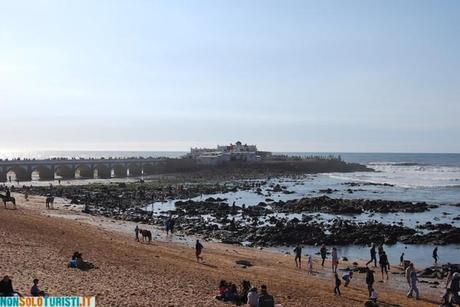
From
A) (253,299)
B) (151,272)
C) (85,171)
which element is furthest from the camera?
(85,171)

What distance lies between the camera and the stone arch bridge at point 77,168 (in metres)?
86.8

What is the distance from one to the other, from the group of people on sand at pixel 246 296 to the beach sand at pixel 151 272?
44 cm

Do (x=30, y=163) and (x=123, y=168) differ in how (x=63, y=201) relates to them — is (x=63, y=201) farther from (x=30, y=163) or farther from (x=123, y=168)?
(x=123, y=168)

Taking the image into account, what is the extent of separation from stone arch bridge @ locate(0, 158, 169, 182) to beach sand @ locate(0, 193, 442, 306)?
60.8 m

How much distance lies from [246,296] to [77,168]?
8954cm

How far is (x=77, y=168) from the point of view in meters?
100

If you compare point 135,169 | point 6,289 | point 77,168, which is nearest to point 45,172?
point 77,168

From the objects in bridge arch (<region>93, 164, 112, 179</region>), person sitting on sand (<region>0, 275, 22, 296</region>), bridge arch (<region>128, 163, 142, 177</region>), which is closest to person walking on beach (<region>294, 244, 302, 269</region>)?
person sitting on sand (<region>0, 275, 22, 296</region>)

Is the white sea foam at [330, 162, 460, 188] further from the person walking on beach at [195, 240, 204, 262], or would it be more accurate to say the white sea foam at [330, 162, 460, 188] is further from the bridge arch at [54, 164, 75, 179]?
the person walking on beach at [195, 240, 204, 262]

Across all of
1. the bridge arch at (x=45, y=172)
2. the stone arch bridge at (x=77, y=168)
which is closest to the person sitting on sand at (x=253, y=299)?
the stone arch bridge at (x=77, y=168)

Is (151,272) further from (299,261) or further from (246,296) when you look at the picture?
(299,261)

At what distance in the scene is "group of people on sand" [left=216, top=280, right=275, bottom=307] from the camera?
14625 mm

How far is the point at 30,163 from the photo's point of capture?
88.2 metres

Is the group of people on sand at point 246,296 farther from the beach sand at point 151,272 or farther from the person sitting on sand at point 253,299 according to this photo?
the beach sand at point 151,272
